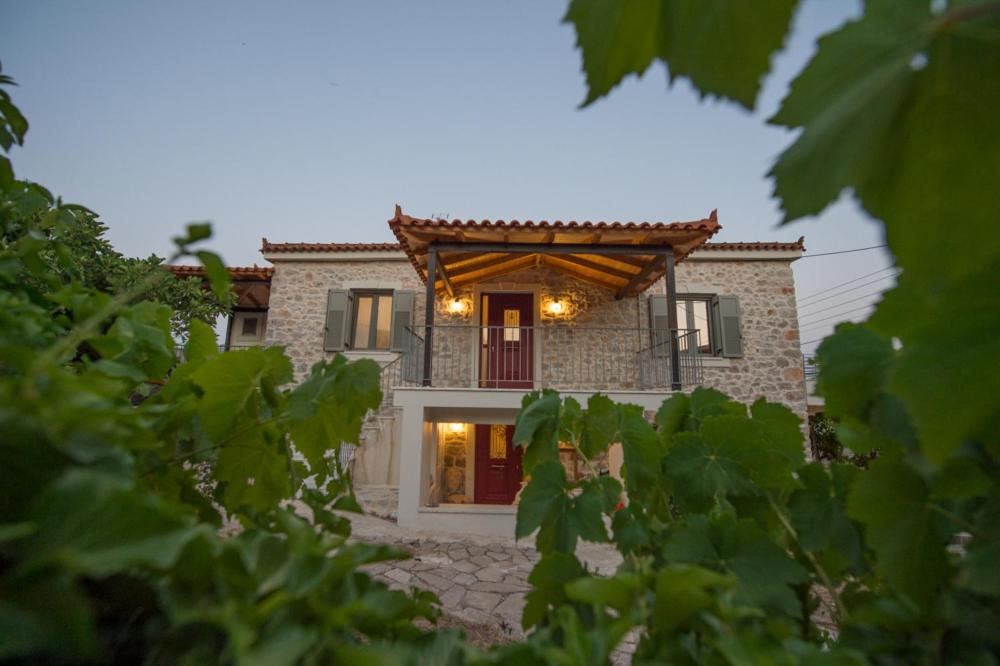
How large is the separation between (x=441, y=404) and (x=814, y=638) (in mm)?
6168

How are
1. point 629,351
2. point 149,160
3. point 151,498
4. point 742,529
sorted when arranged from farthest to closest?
point 149,160 < point 629,351 < point 742,529 < point 151,498

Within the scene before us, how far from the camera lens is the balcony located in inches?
326

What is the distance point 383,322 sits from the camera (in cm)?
908

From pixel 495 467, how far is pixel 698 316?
5.30 metres

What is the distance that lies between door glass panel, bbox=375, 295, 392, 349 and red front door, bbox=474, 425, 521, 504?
262 cm

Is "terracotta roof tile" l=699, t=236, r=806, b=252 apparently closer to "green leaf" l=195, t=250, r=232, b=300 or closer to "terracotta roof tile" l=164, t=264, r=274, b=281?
"terracotta roof tile" l=164, t=264, r=274, b=281

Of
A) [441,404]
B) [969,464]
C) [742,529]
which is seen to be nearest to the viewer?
[969,464]

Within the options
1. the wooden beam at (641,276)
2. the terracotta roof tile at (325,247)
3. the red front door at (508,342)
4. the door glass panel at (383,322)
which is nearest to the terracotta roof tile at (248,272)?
the terracotta roof tile at (325,247)

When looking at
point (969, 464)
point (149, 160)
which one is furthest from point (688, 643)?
point (149, 160)

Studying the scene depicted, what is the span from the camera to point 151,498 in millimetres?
217

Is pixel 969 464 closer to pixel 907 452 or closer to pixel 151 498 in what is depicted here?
pixel 907 452

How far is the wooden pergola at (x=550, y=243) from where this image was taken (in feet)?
21.2

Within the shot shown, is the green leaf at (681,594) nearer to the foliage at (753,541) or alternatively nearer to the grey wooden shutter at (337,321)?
the foliage at (753,541)

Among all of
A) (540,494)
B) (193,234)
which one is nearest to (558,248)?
(540,494)
